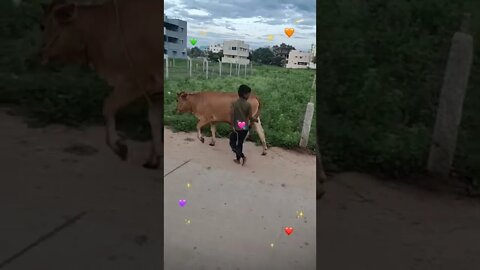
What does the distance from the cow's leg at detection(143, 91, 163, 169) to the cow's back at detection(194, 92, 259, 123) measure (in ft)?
0.66

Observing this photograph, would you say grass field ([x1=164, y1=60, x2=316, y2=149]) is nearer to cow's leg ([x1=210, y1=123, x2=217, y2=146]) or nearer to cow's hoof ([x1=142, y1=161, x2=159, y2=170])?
cow's leg ([x1=210, y1=123, x2=217, y2=146])

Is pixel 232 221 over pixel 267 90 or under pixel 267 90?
under

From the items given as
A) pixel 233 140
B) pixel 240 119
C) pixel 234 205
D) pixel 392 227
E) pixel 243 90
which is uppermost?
pixel 243 90

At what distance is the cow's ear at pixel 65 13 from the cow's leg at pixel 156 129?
0.55m

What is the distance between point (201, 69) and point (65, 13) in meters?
0.74

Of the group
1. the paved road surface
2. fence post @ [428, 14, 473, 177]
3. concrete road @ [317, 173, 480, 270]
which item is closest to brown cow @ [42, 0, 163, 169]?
the paved road surface

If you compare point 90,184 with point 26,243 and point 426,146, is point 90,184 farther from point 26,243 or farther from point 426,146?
point 426,146

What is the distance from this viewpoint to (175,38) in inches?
74.7

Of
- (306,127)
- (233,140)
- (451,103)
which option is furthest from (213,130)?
(451,103)

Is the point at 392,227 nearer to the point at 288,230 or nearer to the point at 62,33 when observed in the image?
the point at 288,230

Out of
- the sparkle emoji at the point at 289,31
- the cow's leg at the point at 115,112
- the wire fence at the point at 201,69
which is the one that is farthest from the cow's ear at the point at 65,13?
the sparkle emoji at the point at 289,31

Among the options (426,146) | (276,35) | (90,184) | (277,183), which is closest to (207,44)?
(276,35)

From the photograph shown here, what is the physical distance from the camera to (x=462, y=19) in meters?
2.15

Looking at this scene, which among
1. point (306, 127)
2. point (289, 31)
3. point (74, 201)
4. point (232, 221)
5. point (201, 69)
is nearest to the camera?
point (289, 31)
